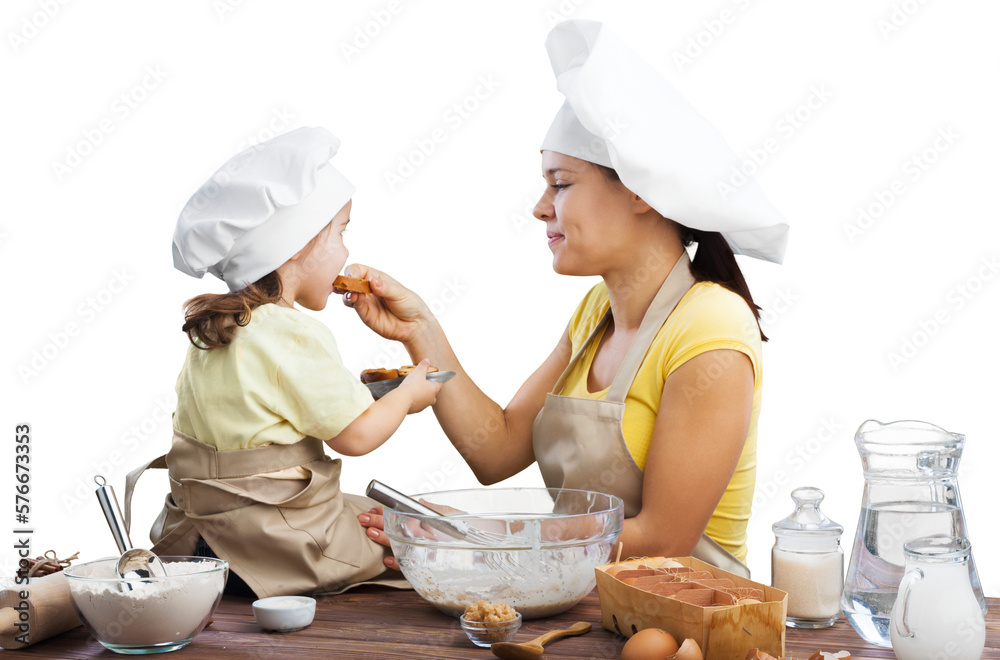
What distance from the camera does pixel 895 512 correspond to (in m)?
1.58

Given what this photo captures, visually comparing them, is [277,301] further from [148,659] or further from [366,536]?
[148,659]

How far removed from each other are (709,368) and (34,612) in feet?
4.33

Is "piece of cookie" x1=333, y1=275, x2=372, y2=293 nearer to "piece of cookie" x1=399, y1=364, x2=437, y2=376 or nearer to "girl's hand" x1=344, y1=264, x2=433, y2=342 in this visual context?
"girl's hand" x1=344, y1=264, x2=433, y2=342

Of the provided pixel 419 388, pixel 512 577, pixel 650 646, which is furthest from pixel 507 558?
pixel 419 388

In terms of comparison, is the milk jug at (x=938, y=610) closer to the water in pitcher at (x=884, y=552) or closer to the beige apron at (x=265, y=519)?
the water in pitcher at (x=884, y=552)

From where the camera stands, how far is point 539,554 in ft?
5.43

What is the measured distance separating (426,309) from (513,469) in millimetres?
497

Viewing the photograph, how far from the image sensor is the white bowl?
1.63 metres

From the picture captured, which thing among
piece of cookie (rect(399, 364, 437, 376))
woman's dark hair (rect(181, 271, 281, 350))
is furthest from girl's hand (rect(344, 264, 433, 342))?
woman's dark hair (rect(181, 271, 281, 350))

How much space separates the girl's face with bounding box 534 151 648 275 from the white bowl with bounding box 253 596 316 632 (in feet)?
3.33

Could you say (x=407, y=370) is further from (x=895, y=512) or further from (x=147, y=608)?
(x=895, y=512)

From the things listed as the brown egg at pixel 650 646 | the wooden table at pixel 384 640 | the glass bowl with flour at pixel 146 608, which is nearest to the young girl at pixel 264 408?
the wooden table at pixel 384 640

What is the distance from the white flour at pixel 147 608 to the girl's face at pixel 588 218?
3.67 ft

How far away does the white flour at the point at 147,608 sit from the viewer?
1520mm
